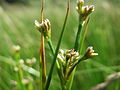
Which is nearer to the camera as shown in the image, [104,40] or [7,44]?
[104,40]

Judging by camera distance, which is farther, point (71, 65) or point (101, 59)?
point (101, 59)

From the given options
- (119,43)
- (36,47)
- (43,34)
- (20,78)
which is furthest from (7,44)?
(43,34)

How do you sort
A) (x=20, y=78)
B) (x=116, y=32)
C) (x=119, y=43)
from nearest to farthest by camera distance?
(x=20, y=78) → (x=119, y=43) → (x=116, y=32)

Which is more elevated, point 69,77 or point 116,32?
point 69,77

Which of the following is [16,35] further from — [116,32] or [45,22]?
[45,22]

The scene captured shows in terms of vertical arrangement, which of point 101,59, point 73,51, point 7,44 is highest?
point 73,51

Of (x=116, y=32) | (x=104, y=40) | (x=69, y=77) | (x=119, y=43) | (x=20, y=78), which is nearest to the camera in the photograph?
(x=69, y=77)

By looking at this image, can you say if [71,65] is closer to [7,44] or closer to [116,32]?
[7,44]

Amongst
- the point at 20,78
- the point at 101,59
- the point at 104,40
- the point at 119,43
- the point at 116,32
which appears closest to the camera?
the point at 20,78

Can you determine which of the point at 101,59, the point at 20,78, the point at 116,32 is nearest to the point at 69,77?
the point at 20,78
